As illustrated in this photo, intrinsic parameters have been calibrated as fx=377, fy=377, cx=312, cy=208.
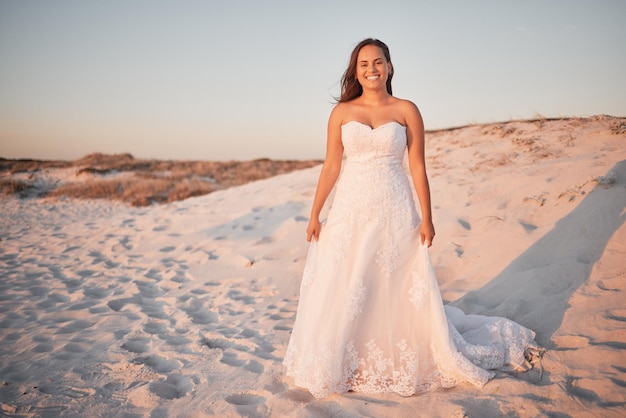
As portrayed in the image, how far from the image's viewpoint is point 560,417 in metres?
2.32

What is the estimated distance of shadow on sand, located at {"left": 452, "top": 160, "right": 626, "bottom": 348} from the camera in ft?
11.6

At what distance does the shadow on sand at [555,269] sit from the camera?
3539mm

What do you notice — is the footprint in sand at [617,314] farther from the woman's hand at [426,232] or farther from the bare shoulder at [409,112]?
the bare shoulder at [409,112]

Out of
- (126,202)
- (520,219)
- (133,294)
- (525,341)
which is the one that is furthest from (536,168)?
(126,202)

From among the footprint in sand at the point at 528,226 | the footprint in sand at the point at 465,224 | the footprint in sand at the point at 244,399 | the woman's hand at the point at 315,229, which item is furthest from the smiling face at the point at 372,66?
the footprint in sand at the point at 465,224

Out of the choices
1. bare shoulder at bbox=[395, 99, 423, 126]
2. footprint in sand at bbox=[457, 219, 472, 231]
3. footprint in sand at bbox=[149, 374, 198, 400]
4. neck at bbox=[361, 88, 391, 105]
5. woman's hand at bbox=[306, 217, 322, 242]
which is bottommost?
footprint in sand at bbox=[149, 374, 198, 400]

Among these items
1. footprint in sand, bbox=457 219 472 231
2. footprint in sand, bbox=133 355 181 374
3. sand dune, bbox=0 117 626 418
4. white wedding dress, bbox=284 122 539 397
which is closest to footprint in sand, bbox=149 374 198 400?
sand dune, bbox=0 117 626 418

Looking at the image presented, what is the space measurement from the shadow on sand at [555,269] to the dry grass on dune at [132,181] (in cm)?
1173

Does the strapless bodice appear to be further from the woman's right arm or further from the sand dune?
the sand dune

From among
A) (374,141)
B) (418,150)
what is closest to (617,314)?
(418,150)

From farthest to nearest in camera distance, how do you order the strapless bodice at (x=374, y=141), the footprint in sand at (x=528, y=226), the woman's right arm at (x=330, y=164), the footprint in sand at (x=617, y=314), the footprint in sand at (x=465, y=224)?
the footprint in sand at (x=465, y=224)
the footprint in sand at (x=528, y=226)
the footprint in sand at (x=617, y=314)
the woman's right arm at (x=330, y=164)
the strapless bodice at (x=374, y=141)

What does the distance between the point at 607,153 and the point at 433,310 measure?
14.5 ft

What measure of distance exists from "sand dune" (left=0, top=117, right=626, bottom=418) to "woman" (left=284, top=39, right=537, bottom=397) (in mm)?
167

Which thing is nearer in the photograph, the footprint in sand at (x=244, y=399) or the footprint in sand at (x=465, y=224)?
the footprint in sand at (x=244, y=399)
